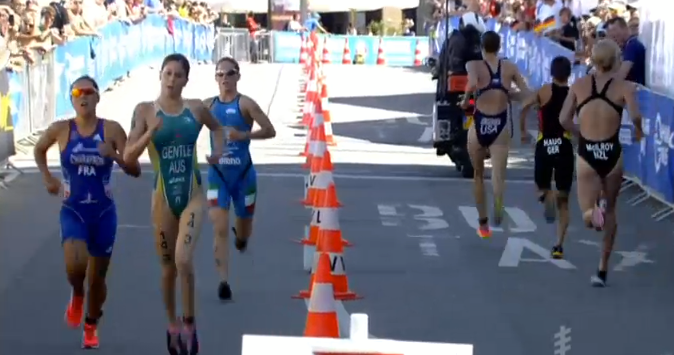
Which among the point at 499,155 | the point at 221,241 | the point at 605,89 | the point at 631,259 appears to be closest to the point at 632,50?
the point at 631,259

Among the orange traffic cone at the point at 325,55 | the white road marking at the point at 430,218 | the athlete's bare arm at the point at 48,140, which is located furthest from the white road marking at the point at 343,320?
the orange traffic cone at the point at 325,55

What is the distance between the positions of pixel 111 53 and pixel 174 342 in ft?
79.0

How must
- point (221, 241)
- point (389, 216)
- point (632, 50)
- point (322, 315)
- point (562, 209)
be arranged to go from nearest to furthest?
point (322, 315) → point (221, 241) → point (562, 209) → point (389, 216) → point (632, 50)

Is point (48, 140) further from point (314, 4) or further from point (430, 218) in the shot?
point (314, 4)

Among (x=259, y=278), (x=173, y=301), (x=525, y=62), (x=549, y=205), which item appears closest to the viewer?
(x=173, y=301)

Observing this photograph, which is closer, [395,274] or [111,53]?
[395,274]

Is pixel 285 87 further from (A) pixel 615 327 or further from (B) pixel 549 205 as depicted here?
(A) pixel 615 327

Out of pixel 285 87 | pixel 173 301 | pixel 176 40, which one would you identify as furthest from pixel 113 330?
pixel 176 40

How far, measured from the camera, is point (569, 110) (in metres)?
12.4

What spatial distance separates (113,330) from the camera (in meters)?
10.7

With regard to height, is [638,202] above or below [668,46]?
below

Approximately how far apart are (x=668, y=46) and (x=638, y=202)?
2055 millimetres

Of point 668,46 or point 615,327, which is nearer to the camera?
point 615,327

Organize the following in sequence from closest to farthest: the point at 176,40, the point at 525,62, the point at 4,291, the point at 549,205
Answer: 1. the point at 4,291
2. the point at 549,205
3. the point at 525,62
4. the point at 176,40
